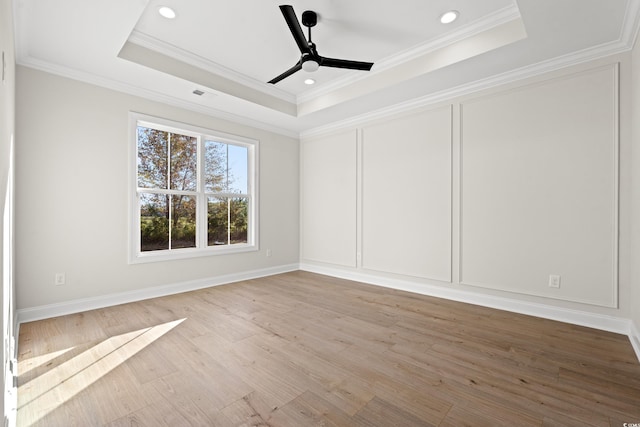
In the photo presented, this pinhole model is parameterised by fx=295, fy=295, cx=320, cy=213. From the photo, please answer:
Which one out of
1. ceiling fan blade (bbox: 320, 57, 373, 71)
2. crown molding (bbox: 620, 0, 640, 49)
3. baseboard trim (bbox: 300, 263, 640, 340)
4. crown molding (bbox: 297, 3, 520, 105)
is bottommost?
baseboard trim (bbox: 300, 263, 640, 340)

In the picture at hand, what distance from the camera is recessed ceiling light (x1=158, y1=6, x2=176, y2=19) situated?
259 centimetres

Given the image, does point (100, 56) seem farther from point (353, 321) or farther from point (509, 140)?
point (509, 140)

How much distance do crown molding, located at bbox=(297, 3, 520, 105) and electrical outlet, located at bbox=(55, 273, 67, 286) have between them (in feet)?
12.3

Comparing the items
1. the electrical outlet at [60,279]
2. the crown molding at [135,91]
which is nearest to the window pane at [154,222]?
the electrical outlet at [60,279]

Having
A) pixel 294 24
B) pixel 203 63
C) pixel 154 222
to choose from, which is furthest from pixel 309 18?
pixel 154 222

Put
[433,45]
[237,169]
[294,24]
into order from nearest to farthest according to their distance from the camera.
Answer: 1. [294,24]
2. [433,45]
3. [237,169]

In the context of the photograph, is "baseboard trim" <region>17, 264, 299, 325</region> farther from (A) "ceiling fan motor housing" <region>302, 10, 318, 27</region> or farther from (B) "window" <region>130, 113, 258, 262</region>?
(A) "ceiling fan motor housing" <region>302, 10, 318, 27</region>

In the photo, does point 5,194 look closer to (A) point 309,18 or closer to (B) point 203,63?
(A) point 309,18

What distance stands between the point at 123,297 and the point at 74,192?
1284mm

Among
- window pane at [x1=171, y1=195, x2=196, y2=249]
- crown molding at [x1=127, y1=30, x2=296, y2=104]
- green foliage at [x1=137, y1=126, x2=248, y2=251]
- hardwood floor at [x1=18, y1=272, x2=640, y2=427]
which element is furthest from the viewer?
window pane at [x1=171, y1=195, x2=196, y2=249]

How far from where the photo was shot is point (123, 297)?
3.45m

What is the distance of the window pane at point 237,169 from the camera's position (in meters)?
4.67

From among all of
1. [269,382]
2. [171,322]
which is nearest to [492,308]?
[269,382]

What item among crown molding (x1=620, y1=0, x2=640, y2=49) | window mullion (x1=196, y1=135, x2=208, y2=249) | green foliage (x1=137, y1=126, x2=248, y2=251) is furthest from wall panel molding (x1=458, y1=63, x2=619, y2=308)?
window mullion (x1=196, y1=135, x2=208, y2=249)
